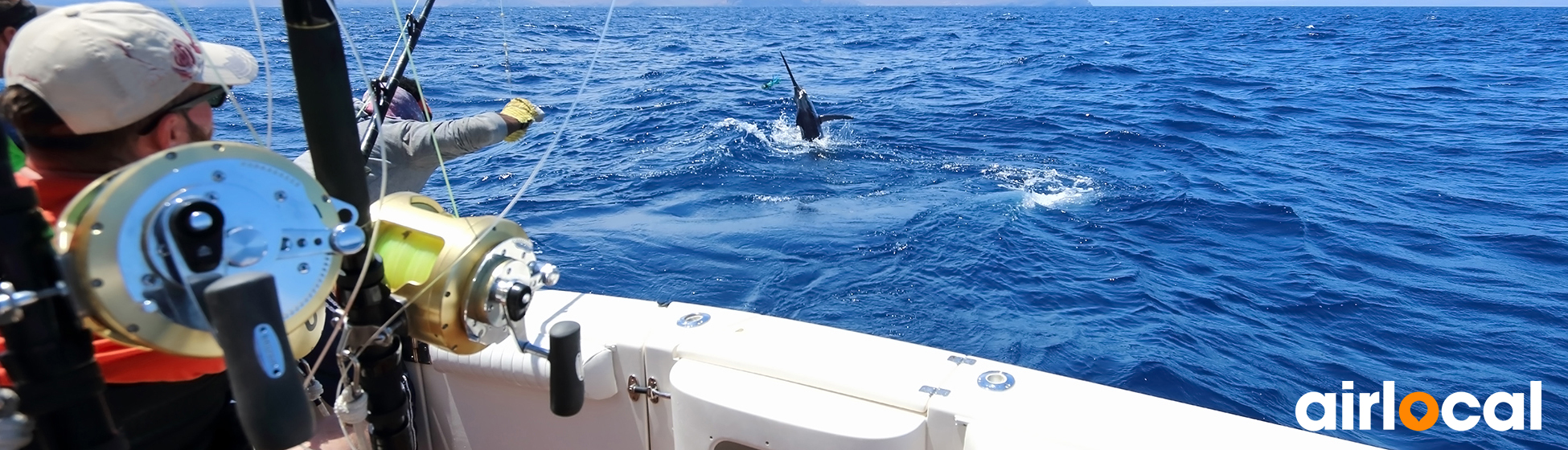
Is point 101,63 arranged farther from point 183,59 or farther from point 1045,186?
A: point 1045,186

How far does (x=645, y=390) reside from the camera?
2307mm

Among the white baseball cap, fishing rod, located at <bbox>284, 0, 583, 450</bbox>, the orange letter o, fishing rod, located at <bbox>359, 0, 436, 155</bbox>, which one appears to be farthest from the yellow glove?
the orange letter o

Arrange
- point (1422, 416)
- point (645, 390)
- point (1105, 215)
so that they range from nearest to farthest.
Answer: point (645, 390) < point (1422, 416) < point (1105, 215)

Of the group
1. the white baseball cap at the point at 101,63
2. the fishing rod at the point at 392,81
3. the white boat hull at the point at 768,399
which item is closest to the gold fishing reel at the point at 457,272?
the white baseball cap at the point at 101,63

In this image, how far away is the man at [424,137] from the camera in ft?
9.11

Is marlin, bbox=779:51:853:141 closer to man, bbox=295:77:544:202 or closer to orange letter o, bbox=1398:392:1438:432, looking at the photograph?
orange letter o, bbox=1398:392:1438:432

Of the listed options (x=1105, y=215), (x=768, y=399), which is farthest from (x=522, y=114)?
(x=1105, y=215)

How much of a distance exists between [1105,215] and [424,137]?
17.8 ft

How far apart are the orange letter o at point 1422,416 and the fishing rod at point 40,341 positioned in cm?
457

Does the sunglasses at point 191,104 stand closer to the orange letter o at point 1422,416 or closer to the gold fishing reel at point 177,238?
the gold fishing reel at point 177,238

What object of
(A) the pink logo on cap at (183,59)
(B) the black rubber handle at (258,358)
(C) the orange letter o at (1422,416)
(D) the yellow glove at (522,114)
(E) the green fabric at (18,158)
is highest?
(A) the pink logo on cap at (183,59)

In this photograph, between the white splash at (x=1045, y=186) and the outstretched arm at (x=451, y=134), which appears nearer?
the outstretched arm at (x=451, y=134)

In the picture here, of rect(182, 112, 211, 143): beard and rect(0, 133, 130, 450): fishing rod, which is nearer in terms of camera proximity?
rect(0, 133, 130, 450): fishing rod

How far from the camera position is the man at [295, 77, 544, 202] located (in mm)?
2777
